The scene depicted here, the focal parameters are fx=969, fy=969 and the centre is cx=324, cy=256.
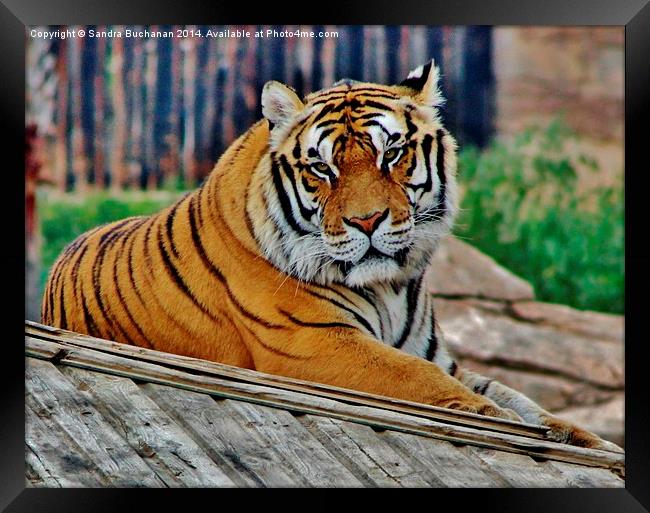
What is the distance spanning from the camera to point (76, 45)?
410 cm

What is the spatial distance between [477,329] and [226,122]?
1.54 m

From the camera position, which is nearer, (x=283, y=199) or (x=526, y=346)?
(x=283, y=199)

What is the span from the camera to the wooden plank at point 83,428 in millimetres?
3900

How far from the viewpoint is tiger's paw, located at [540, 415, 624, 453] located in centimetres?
380

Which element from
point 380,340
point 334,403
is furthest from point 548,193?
point 334,403

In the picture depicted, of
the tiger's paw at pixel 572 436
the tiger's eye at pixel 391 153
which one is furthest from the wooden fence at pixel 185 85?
the tiger's paw at pixel 572 436

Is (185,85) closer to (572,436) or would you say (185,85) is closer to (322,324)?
(322,324)

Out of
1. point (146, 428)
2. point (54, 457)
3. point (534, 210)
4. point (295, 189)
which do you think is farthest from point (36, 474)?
point (534, 210)

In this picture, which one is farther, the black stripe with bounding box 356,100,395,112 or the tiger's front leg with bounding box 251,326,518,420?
the black stripe with bounding box 356,100,395,112

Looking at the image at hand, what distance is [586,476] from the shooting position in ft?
12.4

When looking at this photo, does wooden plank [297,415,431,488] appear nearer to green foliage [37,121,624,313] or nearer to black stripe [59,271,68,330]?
green foliage [37,121,624,313]

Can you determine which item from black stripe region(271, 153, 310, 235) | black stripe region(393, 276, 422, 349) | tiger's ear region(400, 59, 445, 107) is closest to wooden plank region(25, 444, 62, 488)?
black stripe region(271, 153, 310, 235)

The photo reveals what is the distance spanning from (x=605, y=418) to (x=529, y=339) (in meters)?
0.48

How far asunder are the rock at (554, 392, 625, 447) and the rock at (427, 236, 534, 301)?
57 centimetres
